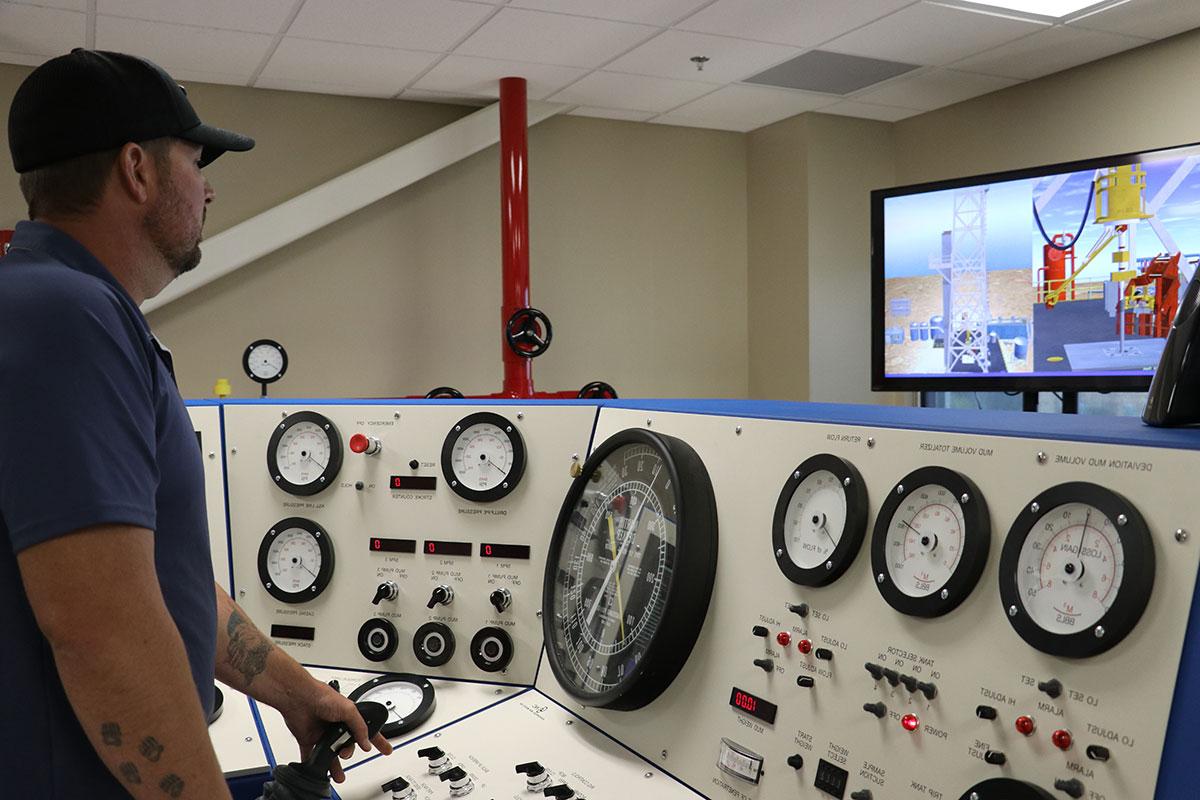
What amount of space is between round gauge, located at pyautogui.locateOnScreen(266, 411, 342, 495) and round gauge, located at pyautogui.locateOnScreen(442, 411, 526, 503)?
0.85 ft

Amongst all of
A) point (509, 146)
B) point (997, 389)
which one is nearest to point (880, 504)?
point (997, 389)

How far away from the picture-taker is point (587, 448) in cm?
176

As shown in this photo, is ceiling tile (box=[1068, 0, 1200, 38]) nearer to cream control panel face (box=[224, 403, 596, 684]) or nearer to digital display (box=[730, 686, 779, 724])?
cream control panel face (box=[224, 403, 596, 684])

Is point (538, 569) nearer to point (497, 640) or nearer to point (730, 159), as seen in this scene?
point (497, 640)

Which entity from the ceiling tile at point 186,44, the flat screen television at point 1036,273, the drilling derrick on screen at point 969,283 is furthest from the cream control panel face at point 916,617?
the ceiling tile at point 186,44

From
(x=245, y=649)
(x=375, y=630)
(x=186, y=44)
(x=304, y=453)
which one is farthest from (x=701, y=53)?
(x=245, y=649)

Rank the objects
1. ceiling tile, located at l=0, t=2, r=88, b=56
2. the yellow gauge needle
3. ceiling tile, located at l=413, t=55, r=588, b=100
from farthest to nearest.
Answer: ceiling tile, located at l=413, t=55, r=588, b=100, ceiling tile, located at l=0, t=2, r=88, b=56, the yellow gauge needle

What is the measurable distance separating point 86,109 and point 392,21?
132 inches

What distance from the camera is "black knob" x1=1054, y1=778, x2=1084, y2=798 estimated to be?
0.85 m

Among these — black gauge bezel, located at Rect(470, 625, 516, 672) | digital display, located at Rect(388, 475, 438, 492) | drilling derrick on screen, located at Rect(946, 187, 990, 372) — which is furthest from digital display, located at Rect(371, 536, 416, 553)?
Result: drilling derrick on screen, located at Rect(946, 187, 990, 372)

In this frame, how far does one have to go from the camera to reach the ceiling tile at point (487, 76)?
15.2ft

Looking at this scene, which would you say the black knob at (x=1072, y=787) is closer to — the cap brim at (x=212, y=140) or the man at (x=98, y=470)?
the man at (x=98, y=470)

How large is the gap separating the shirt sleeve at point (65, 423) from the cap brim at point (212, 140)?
24 centimetres

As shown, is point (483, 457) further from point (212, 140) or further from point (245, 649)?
point (212, 140)
